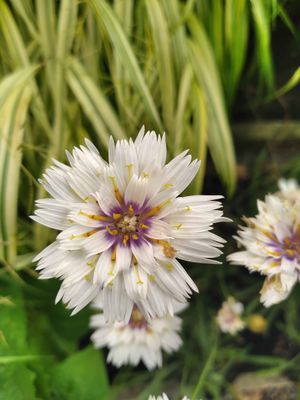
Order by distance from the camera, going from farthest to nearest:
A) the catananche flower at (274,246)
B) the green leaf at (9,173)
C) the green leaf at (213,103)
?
the green leaf at (213,103), the green leaf at (9,173), the catananche flower at (274,246)

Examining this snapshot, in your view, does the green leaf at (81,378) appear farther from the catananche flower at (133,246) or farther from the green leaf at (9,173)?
the catananche flower at (133,246)

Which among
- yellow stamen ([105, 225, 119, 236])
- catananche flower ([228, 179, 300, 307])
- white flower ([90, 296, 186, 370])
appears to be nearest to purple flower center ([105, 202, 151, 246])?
yellow stamen ([105, 225, 119, 236])

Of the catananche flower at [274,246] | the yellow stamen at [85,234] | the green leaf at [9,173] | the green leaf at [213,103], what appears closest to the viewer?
the yellow stamen at [85,234]

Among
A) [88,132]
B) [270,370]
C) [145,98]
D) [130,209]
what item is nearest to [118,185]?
[130,209]

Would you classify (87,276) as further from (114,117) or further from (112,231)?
(114,117)

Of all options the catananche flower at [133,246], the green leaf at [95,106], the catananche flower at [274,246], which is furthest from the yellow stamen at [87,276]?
the green leaf at [95,106]

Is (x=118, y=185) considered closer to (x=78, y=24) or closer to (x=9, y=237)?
(x=9, y=237)
